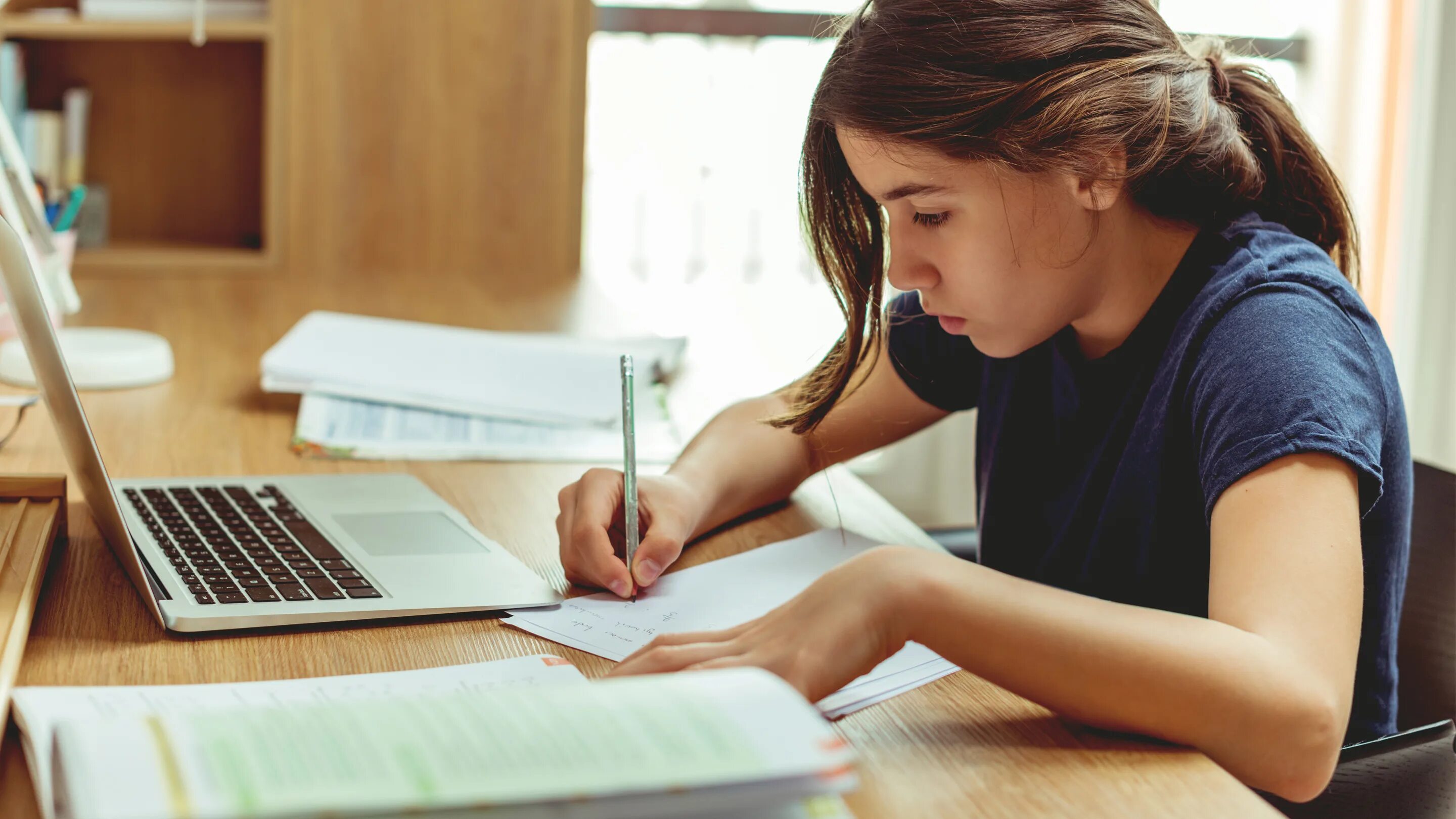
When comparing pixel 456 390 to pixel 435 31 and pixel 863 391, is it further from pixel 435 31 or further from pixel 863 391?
pixel 435 31

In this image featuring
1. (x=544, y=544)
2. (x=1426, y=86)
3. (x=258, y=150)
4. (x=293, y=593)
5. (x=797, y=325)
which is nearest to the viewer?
(x=293, y=593)

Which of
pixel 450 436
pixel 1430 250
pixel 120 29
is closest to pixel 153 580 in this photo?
pixel 450 436

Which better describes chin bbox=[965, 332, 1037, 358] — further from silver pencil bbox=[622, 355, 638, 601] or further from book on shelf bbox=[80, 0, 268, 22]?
book on shelf bbox=[80, 0, 268, 22]

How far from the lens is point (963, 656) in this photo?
0.63 meters

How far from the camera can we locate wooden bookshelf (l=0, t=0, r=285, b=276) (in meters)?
1.88

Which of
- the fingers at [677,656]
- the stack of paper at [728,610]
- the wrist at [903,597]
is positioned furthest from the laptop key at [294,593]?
the wrist at [903,597]

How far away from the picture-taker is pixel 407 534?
89 cm

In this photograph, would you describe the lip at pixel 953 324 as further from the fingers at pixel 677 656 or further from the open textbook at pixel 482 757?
the open textbook at pixel 482 757

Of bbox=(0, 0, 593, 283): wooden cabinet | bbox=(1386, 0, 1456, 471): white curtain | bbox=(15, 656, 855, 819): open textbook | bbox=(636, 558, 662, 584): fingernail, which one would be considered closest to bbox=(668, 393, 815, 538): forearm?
bbox=(636, 558, 662, 584): fingernail

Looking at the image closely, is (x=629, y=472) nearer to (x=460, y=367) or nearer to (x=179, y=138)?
(x=460, y=367)

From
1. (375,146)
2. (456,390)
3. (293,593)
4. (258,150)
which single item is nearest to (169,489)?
(293,593)

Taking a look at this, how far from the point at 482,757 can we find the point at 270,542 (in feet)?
1.54

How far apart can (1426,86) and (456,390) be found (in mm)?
2232

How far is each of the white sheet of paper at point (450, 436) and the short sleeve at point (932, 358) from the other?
0.68 feet
